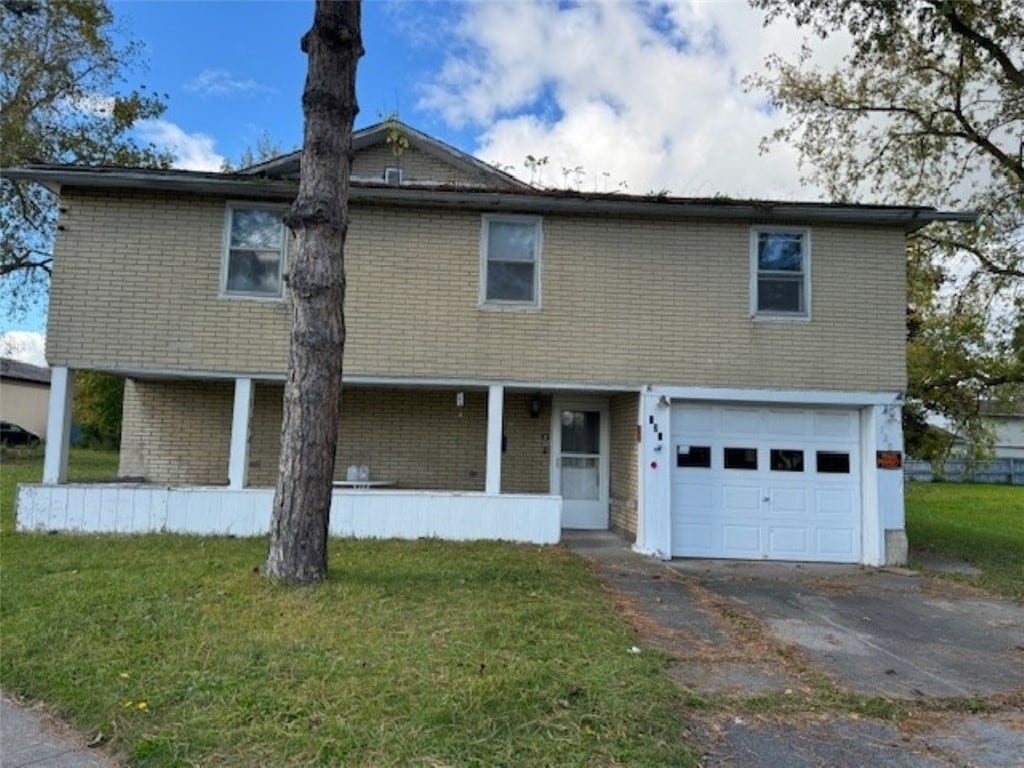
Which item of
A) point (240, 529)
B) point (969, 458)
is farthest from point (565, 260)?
point (969, 458)

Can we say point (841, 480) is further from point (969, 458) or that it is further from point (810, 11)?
point (810, 11)

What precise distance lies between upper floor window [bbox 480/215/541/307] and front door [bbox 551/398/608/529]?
8.45 ft

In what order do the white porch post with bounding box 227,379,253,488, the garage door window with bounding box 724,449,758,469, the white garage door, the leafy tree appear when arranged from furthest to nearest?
1. the leafy tree
2. the garage door window with bounding box 724,449,758,469
3. the white garage door
4. the white porch post with bounding box 227,379,253,488

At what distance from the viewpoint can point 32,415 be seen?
36031 mm

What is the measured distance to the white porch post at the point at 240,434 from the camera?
9.69m

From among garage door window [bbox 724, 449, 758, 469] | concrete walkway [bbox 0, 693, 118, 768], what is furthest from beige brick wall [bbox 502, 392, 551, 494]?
Result: concrete walkway [bbox 0, 693, 118, 768]

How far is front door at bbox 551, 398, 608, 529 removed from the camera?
1198 centimetres

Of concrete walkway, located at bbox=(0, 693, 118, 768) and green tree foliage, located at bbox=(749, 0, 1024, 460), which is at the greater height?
green tree foliage, located at bbox=(749, 0, 1024, 460)

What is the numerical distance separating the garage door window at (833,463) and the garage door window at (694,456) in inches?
66.9

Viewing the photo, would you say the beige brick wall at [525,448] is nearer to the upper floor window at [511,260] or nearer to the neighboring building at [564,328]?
the neighboring building at [564,328]

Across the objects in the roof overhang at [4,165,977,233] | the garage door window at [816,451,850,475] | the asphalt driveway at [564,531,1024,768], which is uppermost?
the roof overhang at [4,165,977,233]

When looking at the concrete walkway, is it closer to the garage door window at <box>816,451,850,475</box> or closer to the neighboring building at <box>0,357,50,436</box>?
the garage door window at <box>816,451,850,475</box>

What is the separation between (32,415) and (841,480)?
40.2 meters

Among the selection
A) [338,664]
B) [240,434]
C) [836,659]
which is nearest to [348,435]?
[240,434]
